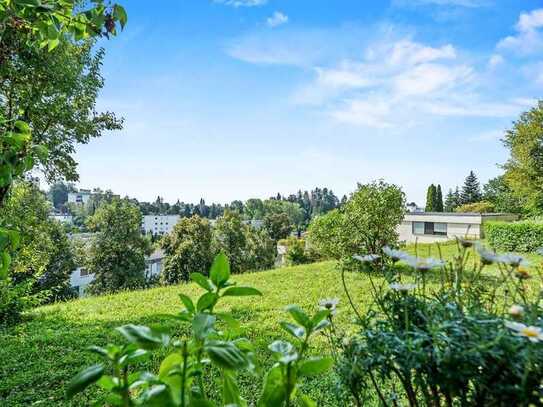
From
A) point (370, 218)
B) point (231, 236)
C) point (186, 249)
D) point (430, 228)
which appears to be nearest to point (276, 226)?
point (231, 236)

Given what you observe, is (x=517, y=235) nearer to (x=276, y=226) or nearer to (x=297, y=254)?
(x=297, y=254)

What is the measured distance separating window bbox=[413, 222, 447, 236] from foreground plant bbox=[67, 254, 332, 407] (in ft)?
63.1

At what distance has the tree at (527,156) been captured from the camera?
14.4 metres

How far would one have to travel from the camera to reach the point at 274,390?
1.99 feet

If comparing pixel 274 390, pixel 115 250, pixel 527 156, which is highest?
pixel 527 156

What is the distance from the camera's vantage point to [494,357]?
18.7 inches

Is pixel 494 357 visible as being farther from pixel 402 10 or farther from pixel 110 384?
pixel 402 10

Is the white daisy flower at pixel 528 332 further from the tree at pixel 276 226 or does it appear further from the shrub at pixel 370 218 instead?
the tree at pixel 276 226

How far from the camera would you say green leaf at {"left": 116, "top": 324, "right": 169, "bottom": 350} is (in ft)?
1.46

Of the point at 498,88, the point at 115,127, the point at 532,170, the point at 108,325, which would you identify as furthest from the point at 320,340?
the point at 532,170

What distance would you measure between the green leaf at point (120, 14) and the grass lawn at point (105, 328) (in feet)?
2.96

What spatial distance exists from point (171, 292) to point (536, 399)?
7.03 m

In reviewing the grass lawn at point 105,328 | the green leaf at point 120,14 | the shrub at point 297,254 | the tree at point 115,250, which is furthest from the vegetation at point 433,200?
the green leaf at point 120,14

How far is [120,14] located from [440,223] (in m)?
19.9
